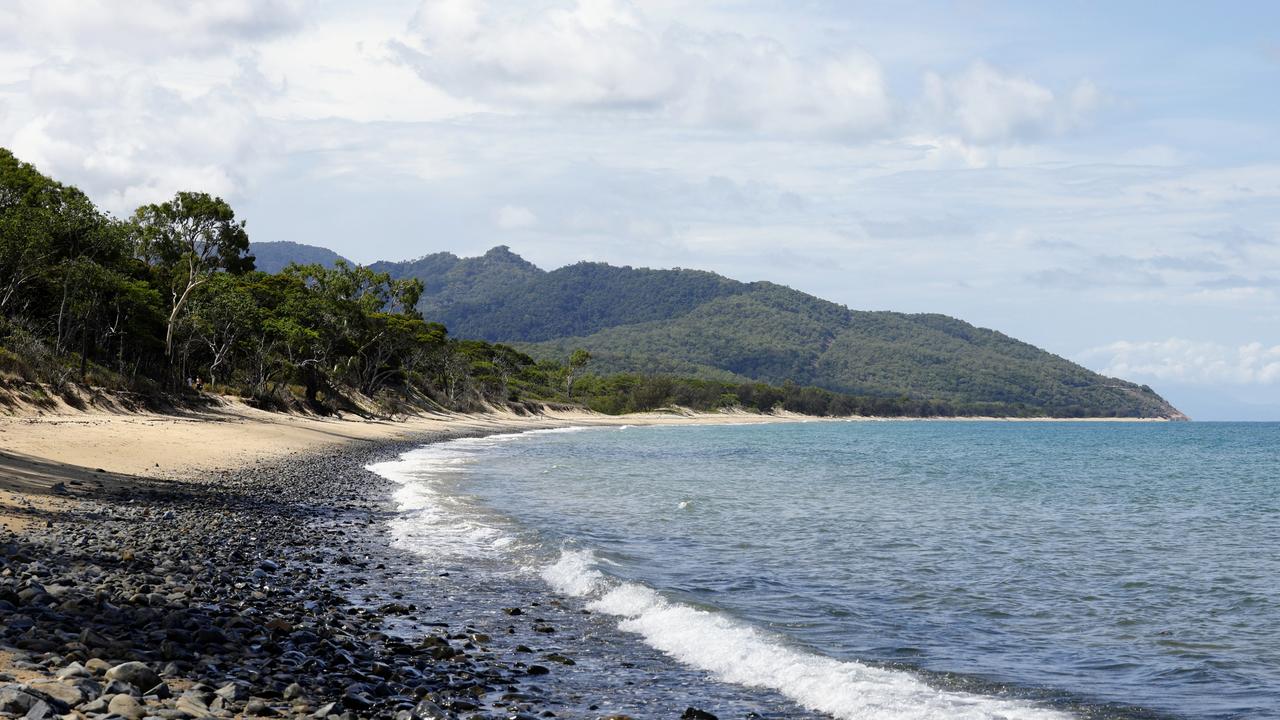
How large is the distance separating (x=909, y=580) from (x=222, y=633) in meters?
11.4

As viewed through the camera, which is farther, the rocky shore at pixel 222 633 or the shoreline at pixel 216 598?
the shoreline at pixel 216 598

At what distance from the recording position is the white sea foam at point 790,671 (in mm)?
9500

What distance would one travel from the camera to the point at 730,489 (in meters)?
34.0

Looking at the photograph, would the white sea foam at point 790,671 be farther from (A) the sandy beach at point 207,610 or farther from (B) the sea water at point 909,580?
(A) the sandy beach at point 207,610

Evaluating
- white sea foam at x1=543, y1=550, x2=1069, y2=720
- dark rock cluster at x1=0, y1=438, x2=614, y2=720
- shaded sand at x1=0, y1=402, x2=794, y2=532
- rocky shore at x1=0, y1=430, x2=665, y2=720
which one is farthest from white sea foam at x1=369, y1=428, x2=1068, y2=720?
shaded sand at x1=0, y1=402, x2=794, y2=532

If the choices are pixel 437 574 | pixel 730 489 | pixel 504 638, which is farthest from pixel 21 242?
pixel 504 638

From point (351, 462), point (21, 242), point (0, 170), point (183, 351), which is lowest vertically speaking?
point (351, 462)

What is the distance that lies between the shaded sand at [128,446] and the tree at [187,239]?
8155mm

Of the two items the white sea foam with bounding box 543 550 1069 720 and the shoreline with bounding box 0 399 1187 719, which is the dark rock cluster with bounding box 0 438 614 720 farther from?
the white sea foam with bounding box 543 550 1069 720

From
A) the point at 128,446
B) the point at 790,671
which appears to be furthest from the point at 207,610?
the point at 128,446

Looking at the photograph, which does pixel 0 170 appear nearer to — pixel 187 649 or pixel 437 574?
pixel 437 574

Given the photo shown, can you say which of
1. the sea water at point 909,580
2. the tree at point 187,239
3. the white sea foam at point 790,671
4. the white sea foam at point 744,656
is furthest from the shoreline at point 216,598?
the tree at point 187,239

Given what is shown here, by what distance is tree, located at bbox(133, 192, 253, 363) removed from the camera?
5684cm

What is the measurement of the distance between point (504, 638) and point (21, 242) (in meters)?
41.2
